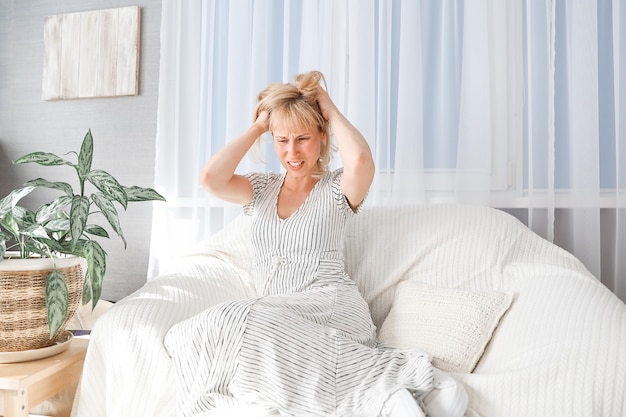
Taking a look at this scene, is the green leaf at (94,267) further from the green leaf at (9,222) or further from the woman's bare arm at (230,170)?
the woman's bare arm at (230,170)

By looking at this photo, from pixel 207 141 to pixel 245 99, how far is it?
245 mm

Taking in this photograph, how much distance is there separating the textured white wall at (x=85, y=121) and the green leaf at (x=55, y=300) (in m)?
1.13

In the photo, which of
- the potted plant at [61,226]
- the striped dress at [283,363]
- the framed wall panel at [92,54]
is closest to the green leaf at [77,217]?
the potted plant at [61,226]

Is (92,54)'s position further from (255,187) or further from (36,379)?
(36,379)

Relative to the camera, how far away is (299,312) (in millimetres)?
1301

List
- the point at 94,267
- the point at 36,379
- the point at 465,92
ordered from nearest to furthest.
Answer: the point at 36,379 → the point at 94,267 → the point at 465,92

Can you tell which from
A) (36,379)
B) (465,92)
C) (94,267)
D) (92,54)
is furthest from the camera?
(92,54)

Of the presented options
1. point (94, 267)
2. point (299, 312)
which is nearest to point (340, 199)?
point (299, 312)

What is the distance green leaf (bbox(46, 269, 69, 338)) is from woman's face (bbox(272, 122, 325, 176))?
70 cm

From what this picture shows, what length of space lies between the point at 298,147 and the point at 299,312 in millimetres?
525

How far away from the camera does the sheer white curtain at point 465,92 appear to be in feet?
6.10

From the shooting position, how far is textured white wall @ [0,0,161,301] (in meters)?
2.44

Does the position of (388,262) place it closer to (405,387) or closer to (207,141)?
(405,387)

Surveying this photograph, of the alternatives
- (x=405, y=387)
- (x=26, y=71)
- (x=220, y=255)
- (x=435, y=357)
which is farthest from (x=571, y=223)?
(x=26, y=71)
